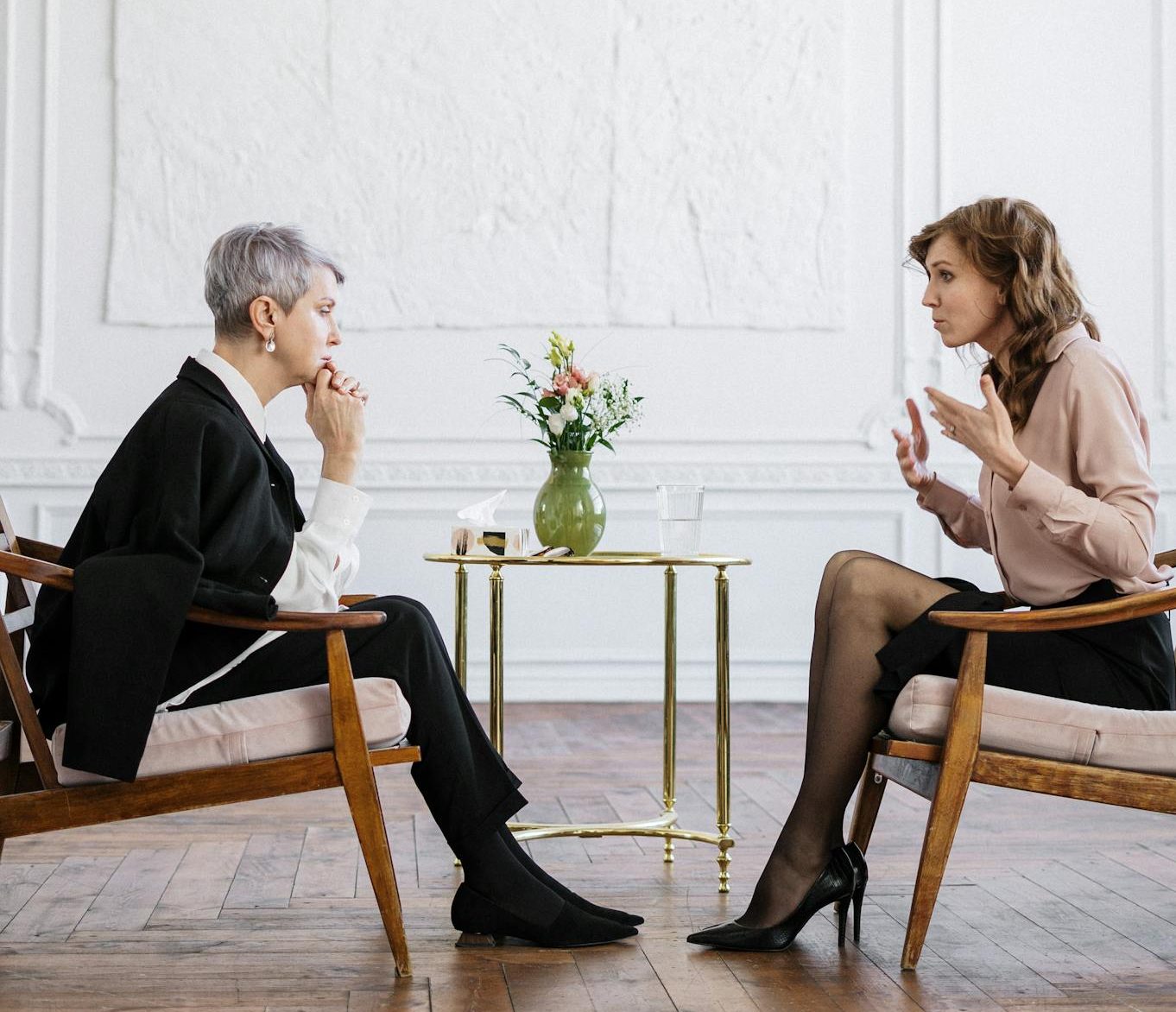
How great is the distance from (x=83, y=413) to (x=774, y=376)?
2675 mm

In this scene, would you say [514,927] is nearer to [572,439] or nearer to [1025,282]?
[572,439]

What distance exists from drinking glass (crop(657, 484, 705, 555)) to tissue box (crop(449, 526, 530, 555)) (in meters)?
0.30

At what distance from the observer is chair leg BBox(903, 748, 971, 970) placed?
2031 millimetres

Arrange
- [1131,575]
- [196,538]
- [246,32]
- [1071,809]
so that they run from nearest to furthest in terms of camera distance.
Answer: [196,538]
[1131,575]
[1071,809]
[246,32]

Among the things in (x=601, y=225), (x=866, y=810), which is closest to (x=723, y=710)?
(x=866, y=810)

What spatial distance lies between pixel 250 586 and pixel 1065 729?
4.21ft

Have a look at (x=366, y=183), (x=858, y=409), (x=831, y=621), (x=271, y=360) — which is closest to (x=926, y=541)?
(x=858, y=409)

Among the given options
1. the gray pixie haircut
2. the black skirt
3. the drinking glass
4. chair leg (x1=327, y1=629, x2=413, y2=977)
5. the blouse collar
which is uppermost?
the gray pixie haircut

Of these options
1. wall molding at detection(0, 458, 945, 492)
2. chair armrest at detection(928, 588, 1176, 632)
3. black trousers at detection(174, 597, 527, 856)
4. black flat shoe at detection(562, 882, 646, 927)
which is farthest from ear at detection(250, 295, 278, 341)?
wall molding at detection(0, 458, 945, 492)

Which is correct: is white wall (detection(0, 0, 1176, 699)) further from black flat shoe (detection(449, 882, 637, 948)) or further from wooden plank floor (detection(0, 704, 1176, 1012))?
black flat shoe (detection(449, 882, 637, 948))

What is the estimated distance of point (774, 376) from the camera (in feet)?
17.0

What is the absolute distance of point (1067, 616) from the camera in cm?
203

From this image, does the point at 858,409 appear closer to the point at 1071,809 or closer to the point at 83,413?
the point at 1071,809

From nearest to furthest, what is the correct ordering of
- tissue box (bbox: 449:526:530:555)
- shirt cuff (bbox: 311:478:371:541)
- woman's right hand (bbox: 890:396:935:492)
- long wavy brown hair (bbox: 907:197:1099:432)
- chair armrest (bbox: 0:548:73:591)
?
chair armrest (bbox: 0:548:73:591) < shirt cuff (bbox: 311:478:371:541) < long wavy brown hair (bbox: 907:197:1099:432) < woman's right hand (bbox: 890:396:935:492) < tissue box (bbox: 449:526:530:555)
